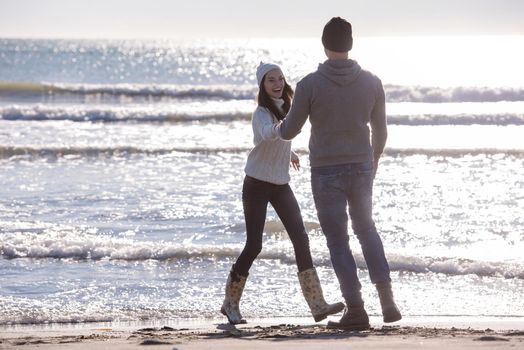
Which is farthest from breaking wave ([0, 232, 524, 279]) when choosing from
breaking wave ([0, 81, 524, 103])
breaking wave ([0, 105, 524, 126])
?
breaking wave ([0, 81, 524, 103])

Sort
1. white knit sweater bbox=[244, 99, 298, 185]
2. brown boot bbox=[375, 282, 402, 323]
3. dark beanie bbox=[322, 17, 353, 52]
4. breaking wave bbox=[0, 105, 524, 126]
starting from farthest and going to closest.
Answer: breaking wave bbox=[0, 105, 524, 126], white knit sweater bbox=[244, 99, 298, 185], brown boot bbox=[375, 282, 402, 323], dark beanie bbox=[322, 17, 353, 52]

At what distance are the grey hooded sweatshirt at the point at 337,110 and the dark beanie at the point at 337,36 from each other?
0.09 metres

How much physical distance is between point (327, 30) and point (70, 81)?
5058 cm

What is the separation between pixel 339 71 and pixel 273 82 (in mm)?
607

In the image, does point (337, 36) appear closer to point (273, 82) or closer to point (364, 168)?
point (273, 82)

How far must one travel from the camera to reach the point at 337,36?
20.0ft

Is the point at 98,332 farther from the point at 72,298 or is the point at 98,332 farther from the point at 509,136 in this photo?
the point at 509,136

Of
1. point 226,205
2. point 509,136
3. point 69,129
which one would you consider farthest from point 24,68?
point 226,205

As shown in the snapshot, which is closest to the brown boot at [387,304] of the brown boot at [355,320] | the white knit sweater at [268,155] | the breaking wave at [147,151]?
the brown boot at [355,320]

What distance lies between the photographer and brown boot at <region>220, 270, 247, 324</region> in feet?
23.2

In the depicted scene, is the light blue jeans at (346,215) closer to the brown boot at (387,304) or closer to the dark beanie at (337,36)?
the brown boot at (387,304)

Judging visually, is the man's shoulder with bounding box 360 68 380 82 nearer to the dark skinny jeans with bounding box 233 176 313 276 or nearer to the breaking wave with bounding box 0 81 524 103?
the dark skinny jeans with bounding box 233 176 313 276

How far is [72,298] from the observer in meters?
8.04

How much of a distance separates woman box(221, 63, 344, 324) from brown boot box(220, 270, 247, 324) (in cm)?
25
